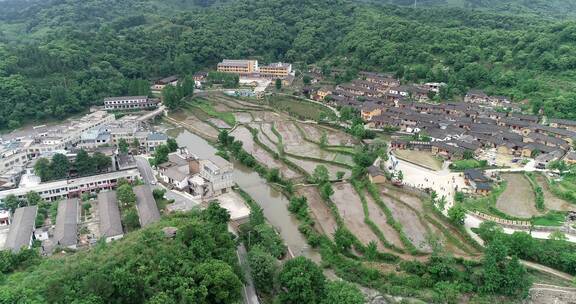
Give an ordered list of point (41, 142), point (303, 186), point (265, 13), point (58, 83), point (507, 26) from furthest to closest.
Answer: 1. point (265, 13)
2. point (507, 26)
3. point (58, 83)
4. point (41, 142)
5. point (303, 186)

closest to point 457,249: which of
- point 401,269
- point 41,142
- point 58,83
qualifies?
point 401,269

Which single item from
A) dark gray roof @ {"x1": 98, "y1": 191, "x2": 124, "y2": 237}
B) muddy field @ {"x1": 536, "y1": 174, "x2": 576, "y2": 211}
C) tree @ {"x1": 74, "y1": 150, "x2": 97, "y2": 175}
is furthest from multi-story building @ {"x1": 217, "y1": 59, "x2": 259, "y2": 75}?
muddy field @ {"x1": 536, "y1": 174, "x2": 576, "y2": 211}

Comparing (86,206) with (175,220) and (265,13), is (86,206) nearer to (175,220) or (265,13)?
(175,220)

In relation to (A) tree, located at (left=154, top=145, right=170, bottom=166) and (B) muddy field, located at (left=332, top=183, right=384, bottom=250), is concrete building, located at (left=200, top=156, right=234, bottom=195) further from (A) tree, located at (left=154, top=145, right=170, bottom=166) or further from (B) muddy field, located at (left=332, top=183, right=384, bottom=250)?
(B) muddy field, located at (left=332, top=183, right=384, bottom=250)

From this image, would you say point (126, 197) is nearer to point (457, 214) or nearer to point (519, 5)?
point (457, 214)

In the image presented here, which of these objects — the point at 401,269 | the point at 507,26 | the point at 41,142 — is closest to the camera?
the point at 401,269

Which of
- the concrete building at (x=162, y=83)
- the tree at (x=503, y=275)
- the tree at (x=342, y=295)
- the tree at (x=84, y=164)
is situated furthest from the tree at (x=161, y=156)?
the concrete building at (x=162, y=83)

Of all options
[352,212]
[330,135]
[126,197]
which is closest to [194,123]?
[330,135]

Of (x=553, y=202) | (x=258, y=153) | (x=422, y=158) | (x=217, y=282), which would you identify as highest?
(x=217, y=282)
